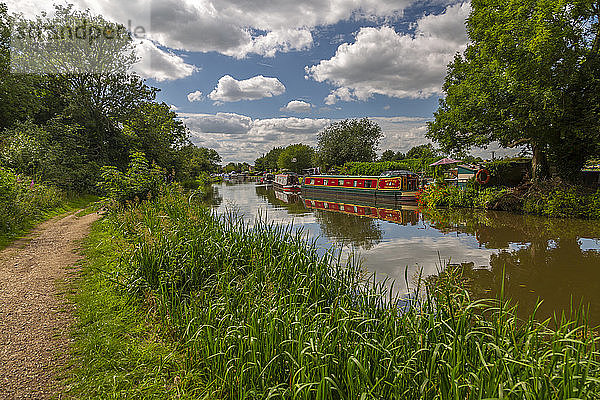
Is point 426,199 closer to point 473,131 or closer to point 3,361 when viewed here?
point 473,131

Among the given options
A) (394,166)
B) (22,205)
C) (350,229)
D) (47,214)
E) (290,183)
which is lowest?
(350,229)

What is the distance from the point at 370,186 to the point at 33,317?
1673 centimetres

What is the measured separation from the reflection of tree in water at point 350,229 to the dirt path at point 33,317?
16.4 ft

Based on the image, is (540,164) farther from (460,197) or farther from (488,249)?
(488,249)

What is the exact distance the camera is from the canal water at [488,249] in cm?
489

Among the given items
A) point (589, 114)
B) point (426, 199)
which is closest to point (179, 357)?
point (589, 114)

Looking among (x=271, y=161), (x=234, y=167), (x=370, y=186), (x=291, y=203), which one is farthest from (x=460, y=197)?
(x=234, y=167)

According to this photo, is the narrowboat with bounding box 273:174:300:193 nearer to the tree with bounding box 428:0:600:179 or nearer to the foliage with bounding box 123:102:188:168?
the foliage with bounding box 123:102:188:168

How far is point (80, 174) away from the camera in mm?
13336

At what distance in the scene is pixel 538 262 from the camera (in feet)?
20.9


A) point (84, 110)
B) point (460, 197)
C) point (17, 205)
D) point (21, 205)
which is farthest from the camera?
point (84, 110)

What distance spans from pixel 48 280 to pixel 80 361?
2.21 m

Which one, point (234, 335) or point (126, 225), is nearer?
point (234, 335)

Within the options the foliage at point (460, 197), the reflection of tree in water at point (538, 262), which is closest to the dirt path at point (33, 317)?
the reflection of tree in water at point (538, 262)
